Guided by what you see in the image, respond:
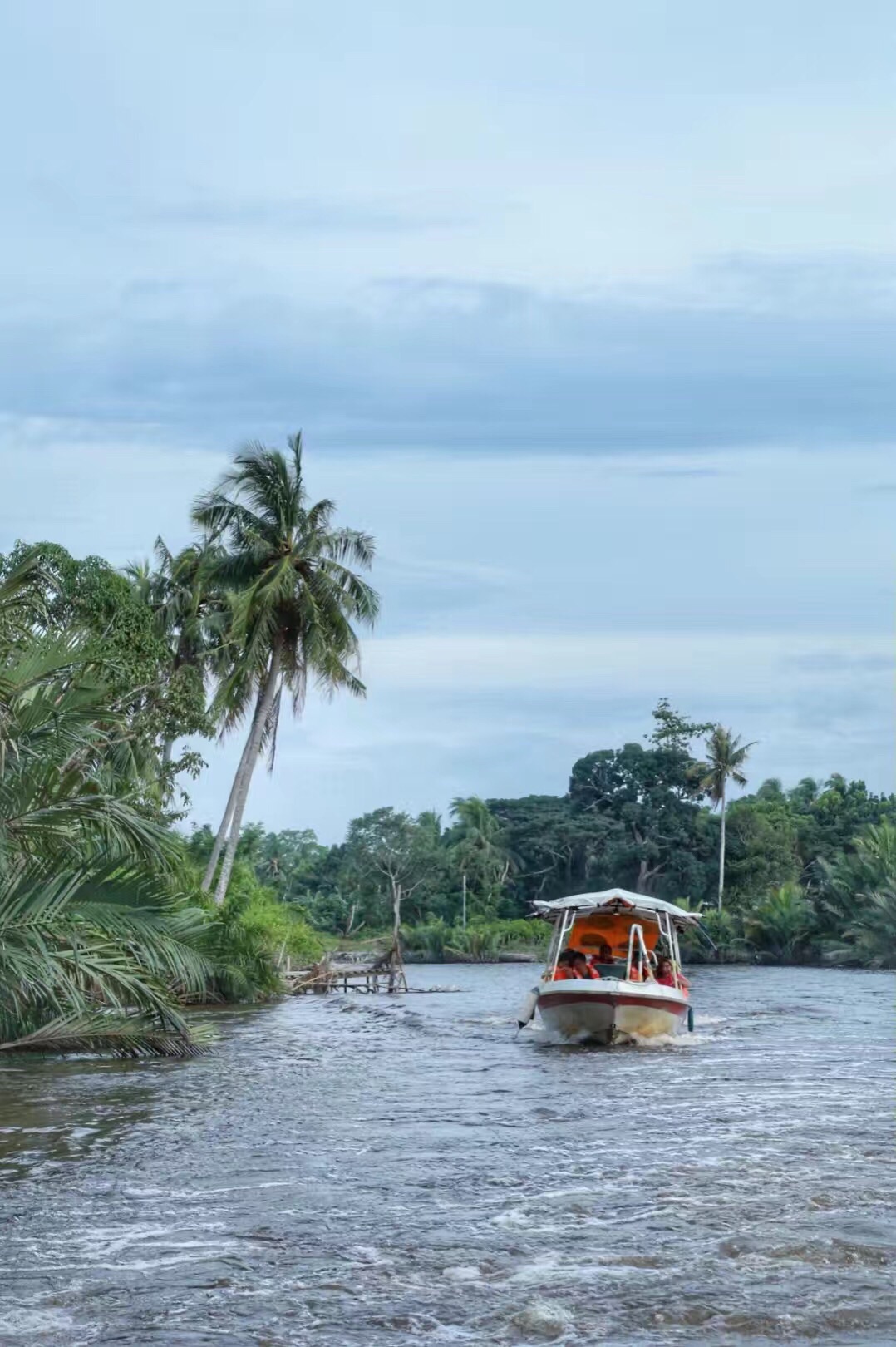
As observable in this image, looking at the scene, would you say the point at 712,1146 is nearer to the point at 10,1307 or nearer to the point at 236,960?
the point at 10,1307

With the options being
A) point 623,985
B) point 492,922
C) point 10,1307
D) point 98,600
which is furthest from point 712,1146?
point 492,922

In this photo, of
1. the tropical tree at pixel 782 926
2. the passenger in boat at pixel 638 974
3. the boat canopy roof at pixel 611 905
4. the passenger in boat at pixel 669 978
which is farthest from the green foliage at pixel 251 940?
the tropical tree at pixel 782 926

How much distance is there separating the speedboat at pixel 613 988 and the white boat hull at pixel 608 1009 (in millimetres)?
14

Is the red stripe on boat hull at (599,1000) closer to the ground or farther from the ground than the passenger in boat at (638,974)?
closer to the ground

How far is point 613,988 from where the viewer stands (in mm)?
24641

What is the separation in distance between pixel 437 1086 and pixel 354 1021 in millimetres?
14416

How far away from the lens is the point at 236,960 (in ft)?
113

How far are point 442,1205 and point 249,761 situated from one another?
1150 inches

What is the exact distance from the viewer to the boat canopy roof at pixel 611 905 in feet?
91.0

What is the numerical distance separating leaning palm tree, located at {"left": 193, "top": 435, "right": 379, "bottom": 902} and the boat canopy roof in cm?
1249

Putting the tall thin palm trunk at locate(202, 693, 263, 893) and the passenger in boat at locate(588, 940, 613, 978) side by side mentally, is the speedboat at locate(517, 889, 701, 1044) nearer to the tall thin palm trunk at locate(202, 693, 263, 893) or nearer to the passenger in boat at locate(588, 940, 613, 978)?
the passenger in boat at locate(588, 940, 613, 978)

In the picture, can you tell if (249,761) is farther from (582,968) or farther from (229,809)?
(582,968)

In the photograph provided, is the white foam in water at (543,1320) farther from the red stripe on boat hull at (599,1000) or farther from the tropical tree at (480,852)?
the tropical tree at (480,852)

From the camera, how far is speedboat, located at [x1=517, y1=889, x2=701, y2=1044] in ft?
81.3
